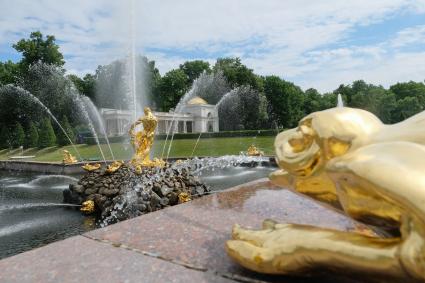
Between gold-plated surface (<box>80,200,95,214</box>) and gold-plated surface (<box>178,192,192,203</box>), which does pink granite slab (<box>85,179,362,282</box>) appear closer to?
gold-plated surface (<box>178,192,192,203</box>)

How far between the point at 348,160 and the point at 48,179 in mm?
15410

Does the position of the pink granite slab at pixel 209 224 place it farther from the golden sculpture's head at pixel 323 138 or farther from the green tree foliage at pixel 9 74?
the green tree foliage at pixel 9 74

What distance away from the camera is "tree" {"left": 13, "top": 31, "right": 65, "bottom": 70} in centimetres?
3559

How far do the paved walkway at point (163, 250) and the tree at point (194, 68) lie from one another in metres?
50.9

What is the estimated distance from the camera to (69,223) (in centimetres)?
759

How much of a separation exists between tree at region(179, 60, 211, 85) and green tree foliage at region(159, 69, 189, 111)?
3498mm

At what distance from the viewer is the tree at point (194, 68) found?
5341 centimetres

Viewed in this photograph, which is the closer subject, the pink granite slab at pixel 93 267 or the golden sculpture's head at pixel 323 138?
the golden sculpture's head at pixel 323 138

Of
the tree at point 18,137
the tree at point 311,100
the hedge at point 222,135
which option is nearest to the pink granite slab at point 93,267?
the hedge at point 222,135

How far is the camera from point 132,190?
7934mm

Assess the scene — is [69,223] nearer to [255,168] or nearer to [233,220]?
[233,220]

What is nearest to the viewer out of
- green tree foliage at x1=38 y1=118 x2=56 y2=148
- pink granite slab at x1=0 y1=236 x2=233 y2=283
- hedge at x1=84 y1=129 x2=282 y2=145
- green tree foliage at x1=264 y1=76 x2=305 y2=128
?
pink granite slab at x1=0 y1=236 x2=233 y2=283

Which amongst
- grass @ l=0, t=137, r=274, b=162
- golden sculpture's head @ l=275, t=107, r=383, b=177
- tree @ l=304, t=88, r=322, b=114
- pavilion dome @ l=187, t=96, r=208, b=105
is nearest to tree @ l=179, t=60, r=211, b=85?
pavilion dome @ l=187, t=96, r=208, b=105

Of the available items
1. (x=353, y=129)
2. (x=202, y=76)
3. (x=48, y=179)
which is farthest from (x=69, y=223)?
(x=202, y=76)
